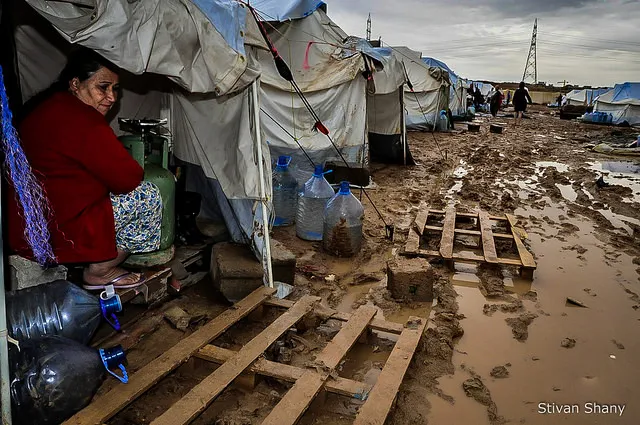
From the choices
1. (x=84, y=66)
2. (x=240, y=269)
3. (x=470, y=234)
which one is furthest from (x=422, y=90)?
(x=84, y=66)

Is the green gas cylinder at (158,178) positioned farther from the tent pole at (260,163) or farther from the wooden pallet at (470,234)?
the wooden pallet at (470,234)

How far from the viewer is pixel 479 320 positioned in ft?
11.5

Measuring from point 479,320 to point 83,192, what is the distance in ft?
9.36

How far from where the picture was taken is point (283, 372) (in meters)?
2.53

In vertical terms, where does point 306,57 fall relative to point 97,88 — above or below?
above

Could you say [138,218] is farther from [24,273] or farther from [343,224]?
[343,224]

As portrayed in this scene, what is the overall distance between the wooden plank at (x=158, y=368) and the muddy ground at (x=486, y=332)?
0.14m

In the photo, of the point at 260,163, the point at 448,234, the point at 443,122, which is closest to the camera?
the point at 260,163

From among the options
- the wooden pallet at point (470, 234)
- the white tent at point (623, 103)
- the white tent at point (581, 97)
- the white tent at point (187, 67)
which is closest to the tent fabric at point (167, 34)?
the white tent at point (187, 67)

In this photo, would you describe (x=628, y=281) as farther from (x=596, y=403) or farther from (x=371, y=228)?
(x=371, y=228)

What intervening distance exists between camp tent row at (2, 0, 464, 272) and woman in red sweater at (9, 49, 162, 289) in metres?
0.37

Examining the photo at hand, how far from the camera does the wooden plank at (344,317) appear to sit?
3.10 m

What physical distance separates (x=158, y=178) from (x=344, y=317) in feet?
5.47

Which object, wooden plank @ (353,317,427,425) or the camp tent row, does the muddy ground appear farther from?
the camp tent row
